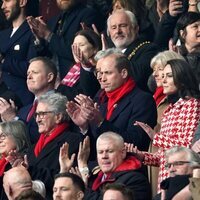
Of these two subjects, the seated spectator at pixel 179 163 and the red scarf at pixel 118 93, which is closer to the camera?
the seated spectator at pixel 179 163

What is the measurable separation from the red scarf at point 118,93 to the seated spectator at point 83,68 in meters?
0.90

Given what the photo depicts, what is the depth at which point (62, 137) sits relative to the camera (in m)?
16.5

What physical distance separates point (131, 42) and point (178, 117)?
2.36 meters

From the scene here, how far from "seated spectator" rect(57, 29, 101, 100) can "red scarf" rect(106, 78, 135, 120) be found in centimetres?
90

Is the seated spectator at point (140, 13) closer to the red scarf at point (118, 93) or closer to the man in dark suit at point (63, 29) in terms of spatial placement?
the man in dark suit at point (63, 29)

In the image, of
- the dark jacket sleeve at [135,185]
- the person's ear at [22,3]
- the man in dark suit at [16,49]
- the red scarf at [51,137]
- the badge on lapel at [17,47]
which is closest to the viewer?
the dark jacket sleeve at [135,185]

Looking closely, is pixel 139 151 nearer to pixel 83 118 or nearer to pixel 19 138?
pixel 83 118

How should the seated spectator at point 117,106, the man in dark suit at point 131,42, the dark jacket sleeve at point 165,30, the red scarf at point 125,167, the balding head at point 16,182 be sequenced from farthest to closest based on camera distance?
the dark jacket sleeve at point 165,30 < the man in dark suit at point 131,42 < the seated spectator at point 117,106 < the balding head at point 16,182 < the red scarf at point 125,167

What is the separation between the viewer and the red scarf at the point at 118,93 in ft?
53.1

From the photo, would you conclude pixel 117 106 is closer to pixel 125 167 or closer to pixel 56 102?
pixel 56 102

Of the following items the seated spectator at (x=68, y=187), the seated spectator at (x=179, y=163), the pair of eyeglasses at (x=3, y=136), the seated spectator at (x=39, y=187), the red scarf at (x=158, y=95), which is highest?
the red scarf at (x=158, y=95)

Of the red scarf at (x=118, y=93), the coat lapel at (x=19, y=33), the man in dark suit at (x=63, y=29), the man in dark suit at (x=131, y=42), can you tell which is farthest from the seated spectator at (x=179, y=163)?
the coat lapel at (x=19, y=33)

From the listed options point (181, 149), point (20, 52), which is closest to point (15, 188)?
point (181, 149)

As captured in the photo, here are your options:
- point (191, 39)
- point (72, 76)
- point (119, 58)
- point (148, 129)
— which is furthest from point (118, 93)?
point (72, 76)
